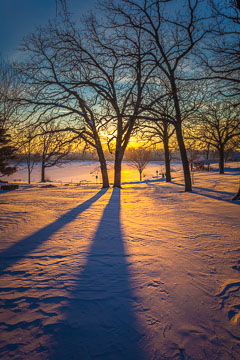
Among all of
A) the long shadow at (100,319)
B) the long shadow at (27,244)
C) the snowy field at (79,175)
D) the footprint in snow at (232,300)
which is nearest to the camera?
the long shadow at (100,319)

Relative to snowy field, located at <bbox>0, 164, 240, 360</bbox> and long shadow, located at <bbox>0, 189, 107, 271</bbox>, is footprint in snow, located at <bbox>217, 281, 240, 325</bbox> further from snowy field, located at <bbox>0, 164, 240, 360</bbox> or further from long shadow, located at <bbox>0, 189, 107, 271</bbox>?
long shadow, located at <bbox>0, 189, 107, 271</bbox>

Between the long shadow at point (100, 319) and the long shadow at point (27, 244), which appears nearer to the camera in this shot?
the long shadow at point (100, 319)

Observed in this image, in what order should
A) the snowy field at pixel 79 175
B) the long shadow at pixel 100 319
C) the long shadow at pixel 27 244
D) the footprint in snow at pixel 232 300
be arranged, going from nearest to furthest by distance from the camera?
the long shadow at pixel 100 319, the footprint in snow at pixel 232 300, the long shadow at pixel 27 244, the snowy field at pixel 79 175

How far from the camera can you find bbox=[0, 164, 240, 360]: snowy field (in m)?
1.25

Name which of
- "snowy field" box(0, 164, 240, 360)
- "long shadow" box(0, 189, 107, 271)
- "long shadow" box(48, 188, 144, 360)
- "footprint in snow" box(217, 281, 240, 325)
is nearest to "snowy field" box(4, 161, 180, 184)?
"long shadow" box(0, 189, 107, 271)

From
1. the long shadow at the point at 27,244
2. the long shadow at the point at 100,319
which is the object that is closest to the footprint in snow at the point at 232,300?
the long shadow at the point at 100,319

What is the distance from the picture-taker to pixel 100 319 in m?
1.50

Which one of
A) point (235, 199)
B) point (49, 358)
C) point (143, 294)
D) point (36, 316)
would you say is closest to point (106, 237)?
point (143, 294)

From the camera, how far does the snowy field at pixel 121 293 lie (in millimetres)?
1252

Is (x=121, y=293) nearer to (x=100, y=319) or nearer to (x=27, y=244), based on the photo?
(x=100, y=319)

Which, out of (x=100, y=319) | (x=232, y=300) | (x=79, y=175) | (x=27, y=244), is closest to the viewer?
(x=100, y=319)

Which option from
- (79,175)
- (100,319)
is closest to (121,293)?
(100,319)

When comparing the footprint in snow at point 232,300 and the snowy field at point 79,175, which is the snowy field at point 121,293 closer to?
the footprint in snow at point 232,300

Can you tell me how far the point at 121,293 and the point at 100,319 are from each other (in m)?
0.37
